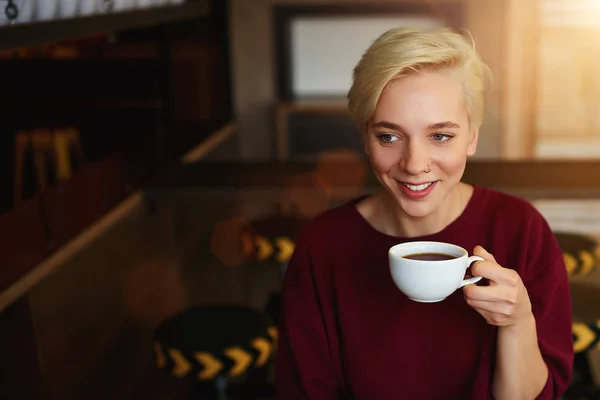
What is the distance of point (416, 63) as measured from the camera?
914 millimetres

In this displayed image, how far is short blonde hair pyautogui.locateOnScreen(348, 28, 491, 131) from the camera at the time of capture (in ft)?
2.99

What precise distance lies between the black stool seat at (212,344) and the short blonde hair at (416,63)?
88cm

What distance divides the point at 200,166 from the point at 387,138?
1575 mm

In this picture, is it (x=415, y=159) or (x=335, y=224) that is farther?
(x=335, y=224)

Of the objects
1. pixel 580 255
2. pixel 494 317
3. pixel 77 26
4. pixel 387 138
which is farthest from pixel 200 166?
pixel 494 317

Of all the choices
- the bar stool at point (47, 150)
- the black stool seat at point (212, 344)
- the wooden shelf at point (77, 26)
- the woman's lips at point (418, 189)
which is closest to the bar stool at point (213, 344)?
the black stool seat at point (212, 344)

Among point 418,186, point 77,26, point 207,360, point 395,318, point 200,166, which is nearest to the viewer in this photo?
point 418,186

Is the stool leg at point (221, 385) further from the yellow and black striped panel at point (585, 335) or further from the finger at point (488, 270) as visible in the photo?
the finger at point (488, 270)

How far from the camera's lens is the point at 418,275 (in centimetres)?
87

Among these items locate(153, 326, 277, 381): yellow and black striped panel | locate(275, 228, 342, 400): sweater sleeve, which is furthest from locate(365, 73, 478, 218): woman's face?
locate(153, 326, 277, 381): yellow and black striped panel

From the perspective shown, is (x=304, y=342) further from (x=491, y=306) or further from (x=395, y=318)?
(x=491, y=306)

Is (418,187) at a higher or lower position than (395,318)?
higher

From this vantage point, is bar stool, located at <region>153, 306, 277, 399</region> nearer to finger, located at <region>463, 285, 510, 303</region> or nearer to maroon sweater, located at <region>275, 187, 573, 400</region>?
maroon sweater, located at <region>275, 187, 573, 400</region>

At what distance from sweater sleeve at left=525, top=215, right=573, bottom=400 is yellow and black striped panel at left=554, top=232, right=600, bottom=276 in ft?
3.11
